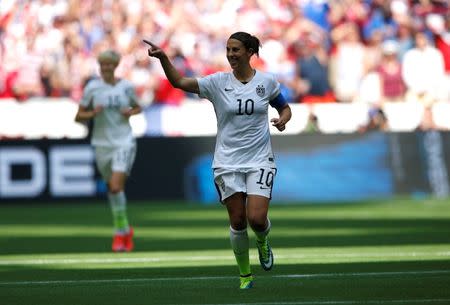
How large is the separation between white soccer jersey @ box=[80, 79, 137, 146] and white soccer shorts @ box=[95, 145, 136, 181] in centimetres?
8

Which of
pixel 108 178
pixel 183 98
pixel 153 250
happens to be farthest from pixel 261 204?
pixel 183 98

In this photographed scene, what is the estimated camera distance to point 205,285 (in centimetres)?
1155

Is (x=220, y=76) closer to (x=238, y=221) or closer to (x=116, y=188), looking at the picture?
(x=238, y=221)

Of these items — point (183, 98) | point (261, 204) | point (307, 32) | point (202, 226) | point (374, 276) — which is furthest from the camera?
point (307, 32)

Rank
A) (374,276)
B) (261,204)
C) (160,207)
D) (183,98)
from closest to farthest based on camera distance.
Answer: (261,204)
(374,276)
(160,207)
(183,98)

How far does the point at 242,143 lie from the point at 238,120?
0.21 metres

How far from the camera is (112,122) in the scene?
16.9 m

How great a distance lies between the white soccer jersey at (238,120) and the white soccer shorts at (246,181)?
0.06 m

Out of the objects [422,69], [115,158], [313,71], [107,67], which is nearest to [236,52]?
[107,67]

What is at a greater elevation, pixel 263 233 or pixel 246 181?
pixel 246 181

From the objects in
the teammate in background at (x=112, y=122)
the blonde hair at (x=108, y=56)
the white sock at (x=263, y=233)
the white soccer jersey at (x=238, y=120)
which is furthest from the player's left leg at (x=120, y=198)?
the white soccer jersey at (x=238, y=120)

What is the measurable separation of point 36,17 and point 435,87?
9.59 meters

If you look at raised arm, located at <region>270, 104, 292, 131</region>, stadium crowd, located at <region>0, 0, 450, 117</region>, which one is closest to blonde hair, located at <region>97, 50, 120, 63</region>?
raised arm, located at <region>270, 104, 292, 131</region>

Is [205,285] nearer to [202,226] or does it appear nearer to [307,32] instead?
[202,226]
